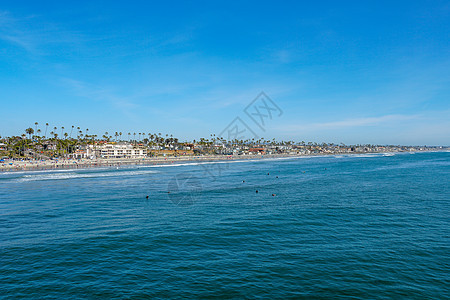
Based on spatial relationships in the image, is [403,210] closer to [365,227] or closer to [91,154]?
[365,227]

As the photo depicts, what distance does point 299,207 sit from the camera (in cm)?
3488

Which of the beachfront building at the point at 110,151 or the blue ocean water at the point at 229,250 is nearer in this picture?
the blue ocean water at the point at 229,250

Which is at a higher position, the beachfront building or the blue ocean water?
the beachfront building

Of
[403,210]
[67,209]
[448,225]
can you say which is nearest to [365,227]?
[448,225]

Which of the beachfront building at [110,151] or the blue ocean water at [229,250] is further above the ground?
the beachfront building at [110,151]

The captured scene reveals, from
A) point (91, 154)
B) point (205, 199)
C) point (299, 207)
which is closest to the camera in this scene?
point (299, 207)

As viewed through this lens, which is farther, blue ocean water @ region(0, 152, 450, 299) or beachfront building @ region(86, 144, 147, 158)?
beachfront building @ region(86, 144, 147, 158)

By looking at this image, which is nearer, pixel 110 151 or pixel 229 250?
pixel 229 250

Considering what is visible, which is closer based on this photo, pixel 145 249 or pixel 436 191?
pixel 145 249

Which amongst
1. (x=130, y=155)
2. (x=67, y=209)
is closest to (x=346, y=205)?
(x=67, y=209)

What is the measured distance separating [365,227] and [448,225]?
7.83m

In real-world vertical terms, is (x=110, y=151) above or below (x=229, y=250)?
above

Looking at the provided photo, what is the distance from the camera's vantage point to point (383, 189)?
47.9m

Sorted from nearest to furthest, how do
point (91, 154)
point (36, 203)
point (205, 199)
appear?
point (36, 203) < point (205, 199) < point (91, 154)
